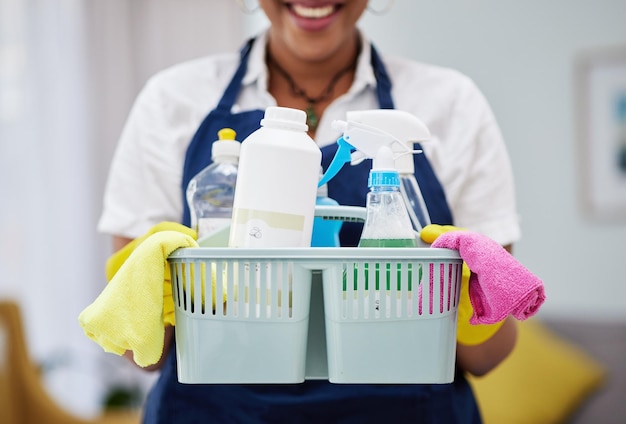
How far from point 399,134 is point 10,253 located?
6.83 feet

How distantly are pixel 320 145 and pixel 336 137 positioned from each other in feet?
0.10

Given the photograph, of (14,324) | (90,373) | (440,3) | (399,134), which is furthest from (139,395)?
(399,134)

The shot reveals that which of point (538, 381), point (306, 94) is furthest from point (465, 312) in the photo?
point (538, 381)

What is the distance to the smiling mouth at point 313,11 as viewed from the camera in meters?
0.93

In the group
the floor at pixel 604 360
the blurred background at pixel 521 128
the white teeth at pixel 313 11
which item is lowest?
the floor at pixel 604 360

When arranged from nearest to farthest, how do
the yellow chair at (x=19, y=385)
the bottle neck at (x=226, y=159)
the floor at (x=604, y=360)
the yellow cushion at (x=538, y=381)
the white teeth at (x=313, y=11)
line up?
the bottle neck at (x=226, y=159)
the white teeth at (x=313, y=11)
the yellow chair at (x=19, y=385)
the yellow cushion at (x=538, y=381)
the floor at (x=604, y=360)

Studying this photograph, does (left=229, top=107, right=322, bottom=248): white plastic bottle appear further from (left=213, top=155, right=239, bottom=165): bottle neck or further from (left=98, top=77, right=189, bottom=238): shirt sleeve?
(left=98, top=77, right=189, bottom=238): shirt sleeve

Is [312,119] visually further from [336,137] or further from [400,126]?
[400,126]

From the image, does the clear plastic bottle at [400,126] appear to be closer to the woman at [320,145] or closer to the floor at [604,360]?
the woman at [320,145]

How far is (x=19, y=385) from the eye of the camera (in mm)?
2246

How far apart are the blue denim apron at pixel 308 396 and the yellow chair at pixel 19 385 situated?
1377mm

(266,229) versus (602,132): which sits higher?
(266,229)

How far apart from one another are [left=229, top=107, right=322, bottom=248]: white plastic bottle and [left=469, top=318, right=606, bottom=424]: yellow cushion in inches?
69.8

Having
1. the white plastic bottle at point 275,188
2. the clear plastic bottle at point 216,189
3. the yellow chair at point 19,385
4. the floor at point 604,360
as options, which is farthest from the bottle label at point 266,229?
the floor at point 604,360
